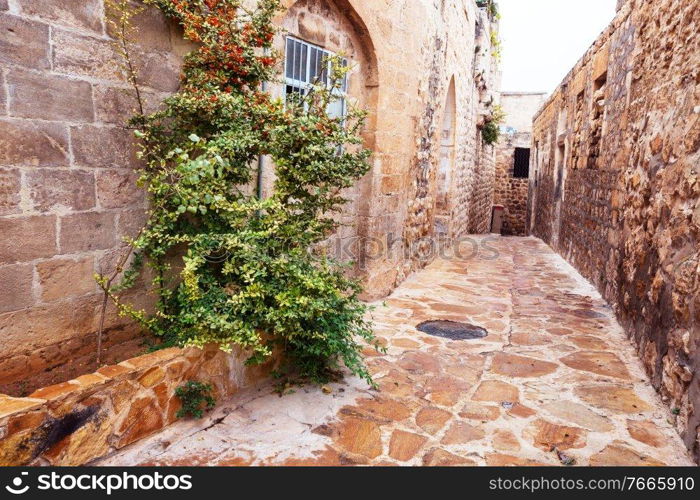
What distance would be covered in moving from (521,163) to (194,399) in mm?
20483

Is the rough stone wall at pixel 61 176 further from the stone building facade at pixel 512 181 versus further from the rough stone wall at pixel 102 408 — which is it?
the stone building facade at pixel 512 181

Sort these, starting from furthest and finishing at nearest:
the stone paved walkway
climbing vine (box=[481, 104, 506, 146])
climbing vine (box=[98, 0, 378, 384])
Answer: climbing vine (box=[481, 104, 506, 146]) < climbing vine (box=[98, 0, 378, 384]) < the stone paved walkway

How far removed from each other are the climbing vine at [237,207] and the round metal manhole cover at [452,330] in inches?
58.3

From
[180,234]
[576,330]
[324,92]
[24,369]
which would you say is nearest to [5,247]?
[24,369]

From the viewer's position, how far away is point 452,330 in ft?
15.6

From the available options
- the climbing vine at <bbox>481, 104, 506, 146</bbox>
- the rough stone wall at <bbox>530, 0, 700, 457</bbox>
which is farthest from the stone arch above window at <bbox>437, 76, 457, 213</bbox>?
the climbing vine at <bbox>481, 104, 506, 146</bbox>

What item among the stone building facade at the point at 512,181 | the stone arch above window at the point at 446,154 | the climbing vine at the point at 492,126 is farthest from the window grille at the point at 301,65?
the stone building facade at the point at 512,181

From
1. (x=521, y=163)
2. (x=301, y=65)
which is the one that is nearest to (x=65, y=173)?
(x=301, y=65)

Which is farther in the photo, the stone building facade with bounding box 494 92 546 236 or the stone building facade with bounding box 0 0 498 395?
the stone building facade with bounding box 494 92 546 236

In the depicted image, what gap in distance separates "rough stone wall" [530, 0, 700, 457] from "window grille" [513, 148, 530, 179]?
13.0 meters

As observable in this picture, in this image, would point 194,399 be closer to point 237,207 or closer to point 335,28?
point 237,207

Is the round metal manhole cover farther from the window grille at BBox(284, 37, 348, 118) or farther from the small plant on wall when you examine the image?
the small plant on wall

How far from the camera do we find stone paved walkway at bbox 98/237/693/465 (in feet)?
8.46
